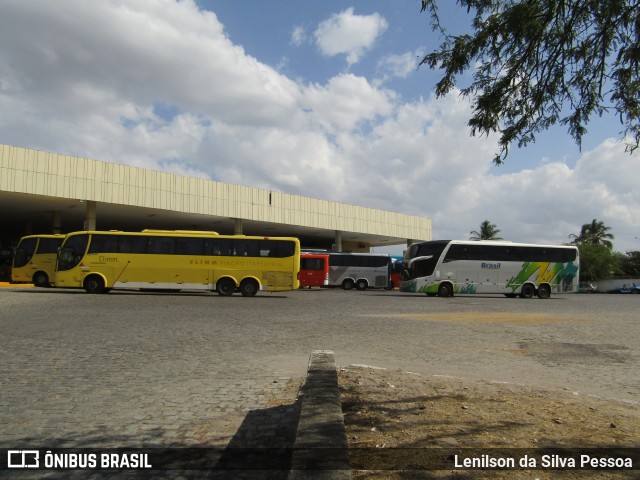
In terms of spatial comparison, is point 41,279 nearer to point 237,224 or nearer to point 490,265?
point 237,224

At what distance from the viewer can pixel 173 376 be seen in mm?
6781

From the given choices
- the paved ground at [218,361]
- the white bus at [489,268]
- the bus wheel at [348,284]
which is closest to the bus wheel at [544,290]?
the white bus at [489,268]

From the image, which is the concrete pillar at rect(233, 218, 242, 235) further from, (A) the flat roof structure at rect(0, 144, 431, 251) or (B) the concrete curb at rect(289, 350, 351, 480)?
(B) the concrete curb at rect(289, 350, 351, 480)

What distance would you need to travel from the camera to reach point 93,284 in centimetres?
2355

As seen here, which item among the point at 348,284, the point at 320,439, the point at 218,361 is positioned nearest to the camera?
the point at 320,439

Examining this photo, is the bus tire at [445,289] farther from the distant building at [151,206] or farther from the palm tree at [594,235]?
the palm tree at [594,235]

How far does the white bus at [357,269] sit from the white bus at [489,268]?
9.13m

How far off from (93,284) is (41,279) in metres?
7.01

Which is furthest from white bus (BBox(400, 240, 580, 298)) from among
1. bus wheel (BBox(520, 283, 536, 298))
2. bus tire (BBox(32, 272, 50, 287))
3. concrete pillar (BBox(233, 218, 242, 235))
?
bus tire (BBox(32, 272, 50, 287))

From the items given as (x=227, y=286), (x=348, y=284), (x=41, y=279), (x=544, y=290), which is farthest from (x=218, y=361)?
(x=348, y=284)

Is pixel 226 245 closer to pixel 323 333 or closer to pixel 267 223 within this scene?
pixel 323 333

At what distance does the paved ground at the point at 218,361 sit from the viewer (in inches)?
189

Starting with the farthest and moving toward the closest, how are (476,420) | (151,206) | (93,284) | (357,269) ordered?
(357,269) < (151,206) < (93,284) < (476,420)

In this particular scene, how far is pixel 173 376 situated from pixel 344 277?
3322cm
